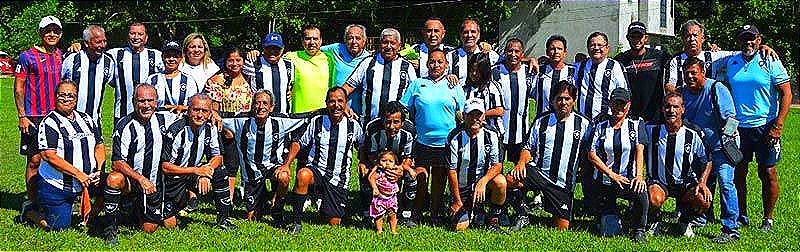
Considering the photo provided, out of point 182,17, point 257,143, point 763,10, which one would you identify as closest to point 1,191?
point 257,143

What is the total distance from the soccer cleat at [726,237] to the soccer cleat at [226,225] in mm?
4194

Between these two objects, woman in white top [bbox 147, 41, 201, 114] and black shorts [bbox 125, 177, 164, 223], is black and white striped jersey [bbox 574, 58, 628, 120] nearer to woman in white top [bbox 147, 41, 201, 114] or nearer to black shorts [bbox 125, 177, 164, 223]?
woman in white top [bbox 147, 41, 201, 114]

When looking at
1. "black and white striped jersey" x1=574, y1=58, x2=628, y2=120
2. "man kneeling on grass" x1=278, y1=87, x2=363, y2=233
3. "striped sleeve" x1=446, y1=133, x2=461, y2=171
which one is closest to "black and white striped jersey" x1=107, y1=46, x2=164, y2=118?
"man kneeling on grass" x1=278, y1=87, x2=363, y2=233

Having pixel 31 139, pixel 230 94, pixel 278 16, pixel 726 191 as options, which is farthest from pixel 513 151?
pixel 278 16

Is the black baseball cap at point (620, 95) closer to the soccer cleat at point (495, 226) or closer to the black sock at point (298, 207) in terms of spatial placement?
the soccer cleat at point (495, 226)

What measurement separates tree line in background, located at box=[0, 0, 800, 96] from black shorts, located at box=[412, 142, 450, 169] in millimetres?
28436

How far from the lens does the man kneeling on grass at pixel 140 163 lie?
23.9ft

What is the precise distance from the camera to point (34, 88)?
830cm

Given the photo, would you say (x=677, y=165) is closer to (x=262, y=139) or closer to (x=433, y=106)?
(x=433, y=106)

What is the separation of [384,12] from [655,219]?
33519 mm

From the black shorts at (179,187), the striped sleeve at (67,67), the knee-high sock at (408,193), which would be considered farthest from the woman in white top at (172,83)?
the knee-high sock at (408,193)

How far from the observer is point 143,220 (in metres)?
7.68

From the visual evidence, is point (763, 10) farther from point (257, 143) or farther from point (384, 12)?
point (257, 143)

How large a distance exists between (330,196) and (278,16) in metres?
32.2
